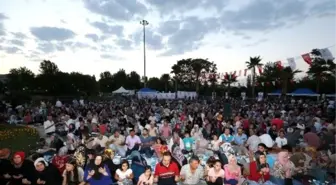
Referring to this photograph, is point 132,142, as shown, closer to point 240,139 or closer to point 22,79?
point 240,139

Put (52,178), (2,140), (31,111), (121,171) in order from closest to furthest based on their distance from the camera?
(52,178) < (121,171) < (2,140) < (31,111)

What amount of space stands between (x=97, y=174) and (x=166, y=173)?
4.72 feet

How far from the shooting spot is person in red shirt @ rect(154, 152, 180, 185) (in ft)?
19.8

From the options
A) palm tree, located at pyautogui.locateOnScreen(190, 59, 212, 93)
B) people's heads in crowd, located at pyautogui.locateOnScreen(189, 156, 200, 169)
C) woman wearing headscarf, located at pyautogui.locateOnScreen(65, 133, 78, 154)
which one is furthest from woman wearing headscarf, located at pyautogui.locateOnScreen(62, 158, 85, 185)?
palm tree, located at pyautogui.locateOnScreen(190, 59, 212, 93)

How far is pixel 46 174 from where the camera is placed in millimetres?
5891

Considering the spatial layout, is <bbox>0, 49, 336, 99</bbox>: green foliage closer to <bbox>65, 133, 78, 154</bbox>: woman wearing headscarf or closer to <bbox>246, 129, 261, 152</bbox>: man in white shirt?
<bbox>246, 129, 261, 152</bbox>: man in white shirt

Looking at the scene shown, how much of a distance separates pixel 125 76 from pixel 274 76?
47102 millimetres

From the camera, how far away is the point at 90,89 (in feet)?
198

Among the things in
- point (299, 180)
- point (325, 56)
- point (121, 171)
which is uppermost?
point (325, 56)

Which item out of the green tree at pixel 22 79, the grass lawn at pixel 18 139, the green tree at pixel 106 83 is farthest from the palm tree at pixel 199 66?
the grass lawn at pixel 18 139

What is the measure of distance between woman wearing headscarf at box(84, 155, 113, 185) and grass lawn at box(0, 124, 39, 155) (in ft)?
20.3

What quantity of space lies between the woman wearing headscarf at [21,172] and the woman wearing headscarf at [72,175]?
0.65 meters

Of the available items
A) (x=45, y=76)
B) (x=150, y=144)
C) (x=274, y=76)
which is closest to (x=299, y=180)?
(x=150, y=144)

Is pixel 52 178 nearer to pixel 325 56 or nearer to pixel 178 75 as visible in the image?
pixel 325 56
